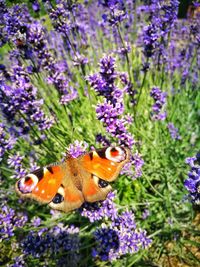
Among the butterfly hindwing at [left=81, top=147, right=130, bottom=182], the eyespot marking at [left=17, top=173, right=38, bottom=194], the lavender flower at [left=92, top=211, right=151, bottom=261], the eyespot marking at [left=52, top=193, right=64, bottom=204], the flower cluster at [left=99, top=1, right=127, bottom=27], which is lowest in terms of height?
the lavender flower at [left=92, top=211, right=151, bottom=261]

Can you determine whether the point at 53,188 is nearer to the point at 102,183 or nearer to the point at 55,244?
the point at 102,183

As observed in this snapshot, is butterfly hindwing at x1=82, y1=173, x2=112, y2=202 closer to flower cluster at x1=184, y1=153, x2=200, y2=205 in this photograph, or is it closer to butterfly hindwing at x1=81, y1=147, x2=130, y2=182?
butterfly hindwing at x1=81, y1=147, x2=130, y2=182

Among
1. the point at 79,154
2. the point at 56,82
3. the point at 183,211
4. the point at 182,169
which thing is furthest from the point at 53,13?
the point at 183,211

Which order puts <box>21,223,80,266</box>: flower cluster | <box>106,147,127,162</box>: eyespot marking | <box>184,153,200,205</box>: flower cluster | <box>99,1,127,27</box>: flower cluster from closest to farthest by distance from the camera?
1. <box>184,153,200,205</box>: flower cluster
2. <box>106,147,127,162</box>: eyespot marking
3. <box>21,223,80,266</box>: flower cluster
4. <box>99,1,127,27</box>: flower cluster

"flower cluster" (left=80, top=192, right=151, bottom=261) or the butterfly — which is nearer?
the butterfly

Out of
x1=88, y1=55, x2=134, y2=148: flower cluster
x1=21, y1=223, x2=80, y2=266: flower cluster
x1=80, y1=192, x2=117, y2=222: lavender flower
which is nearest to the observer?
x1=88, y1=55, x2=134, y2=148: flower cluster

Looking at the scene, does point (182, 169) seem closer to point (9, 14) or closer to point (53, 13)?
point (53, 13)

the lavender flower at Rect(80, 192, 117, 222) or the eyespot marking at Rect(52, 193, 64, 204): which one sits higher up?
the eyespot marking at Rect(52, 193, 64, 204)

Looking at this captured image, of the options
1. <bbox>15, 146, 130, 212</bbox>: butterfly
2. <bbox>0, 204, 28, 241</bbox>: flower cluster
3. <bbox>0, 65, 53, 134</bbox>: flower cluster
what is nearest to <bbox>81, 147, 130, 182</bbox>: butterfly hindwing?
<bbox>15, 146, 130, 212</bbox>: butterfly
